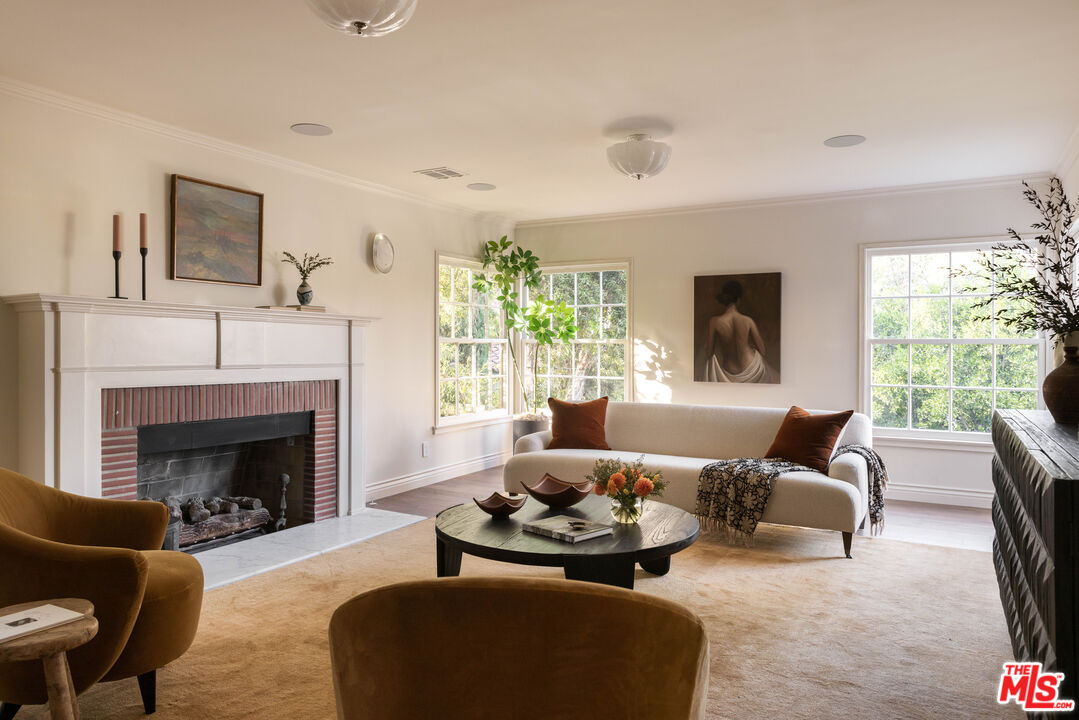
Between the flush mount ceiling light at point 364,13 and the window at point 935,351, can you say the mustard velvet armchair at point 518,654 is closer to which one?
the flush mount ceiling light at point 364,13

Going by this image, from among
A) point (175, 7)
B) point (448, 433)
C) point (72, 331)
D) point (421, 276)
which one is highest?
point (175, 7)

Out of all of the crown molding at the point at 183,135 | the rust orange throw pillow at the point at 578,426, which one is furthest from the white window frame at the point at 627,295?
the crown molding at the point at 183,135

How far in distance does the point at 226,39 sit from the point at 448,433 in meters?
3.98

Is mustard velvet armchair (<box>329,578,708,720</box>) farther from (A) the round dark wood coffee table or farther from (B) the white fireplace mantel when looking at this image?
(B) the white fireplace mantel

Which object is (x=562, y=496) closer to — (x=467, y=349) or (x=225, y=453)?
(x=225, y=453)

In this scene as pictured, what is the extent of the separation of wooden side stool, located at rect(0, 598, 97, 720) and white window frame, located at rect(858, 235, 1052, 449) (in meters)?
5.41

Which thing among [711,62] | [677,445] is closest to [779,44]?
[711,62]

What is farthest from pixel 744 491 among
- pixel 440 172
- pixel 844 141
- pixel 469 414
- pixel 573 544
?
pixel 469 414

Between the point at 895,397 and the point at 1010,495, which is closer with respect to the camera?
the point at 1010,495

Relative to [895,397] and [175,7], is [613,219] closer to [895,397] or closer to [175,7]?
[895,397]

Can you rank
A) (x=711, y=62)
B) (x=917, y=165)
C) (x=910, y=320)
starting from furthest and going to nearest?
(x=910, y=320) < (x=917, y=165) < (x=711, y=62)

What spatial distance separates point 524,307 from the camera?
7.14 metres

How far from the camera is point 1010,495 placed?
7.71 ft

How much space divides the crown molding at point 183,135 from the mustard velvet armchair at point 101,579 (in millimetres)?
2042
